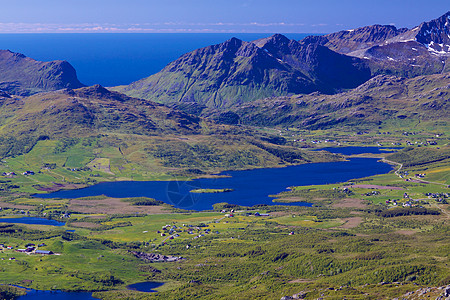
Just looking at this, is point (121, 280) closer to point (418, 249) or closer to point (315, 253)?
point (315, 253)

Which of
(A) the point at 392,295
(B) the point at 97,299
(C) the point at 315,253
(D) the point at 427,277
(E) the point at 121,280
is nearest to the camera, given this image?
(A) the point at 392,295

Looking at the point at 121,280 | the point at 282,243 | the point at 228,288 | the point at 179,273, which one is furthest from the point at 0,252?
the point at 282,243

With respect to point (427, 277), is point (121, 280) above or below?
below

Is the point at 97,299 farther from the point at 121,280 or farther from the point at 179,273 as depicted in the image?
the point at 179,273

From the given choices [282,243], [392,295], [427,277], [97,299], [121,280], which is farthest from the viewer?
[282,243]

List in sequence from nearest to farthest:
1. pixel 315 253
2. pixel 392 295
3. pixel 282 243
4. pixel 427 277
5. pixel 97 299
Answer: pixel 392 295
pixel 427 277
pixel 97 299
pixel 315 253
pixel 282 243

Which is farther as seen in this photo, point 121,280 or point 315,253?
point 315,253

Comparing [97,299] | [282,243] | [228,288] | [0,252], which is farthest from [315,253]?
[0,252]

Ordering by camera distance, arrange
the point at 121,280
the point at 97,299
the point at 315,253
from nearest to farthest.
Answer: the point at 97,299, the point at 121,280, the point at 315,253

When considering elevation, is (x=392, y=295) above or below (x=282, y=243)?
above
